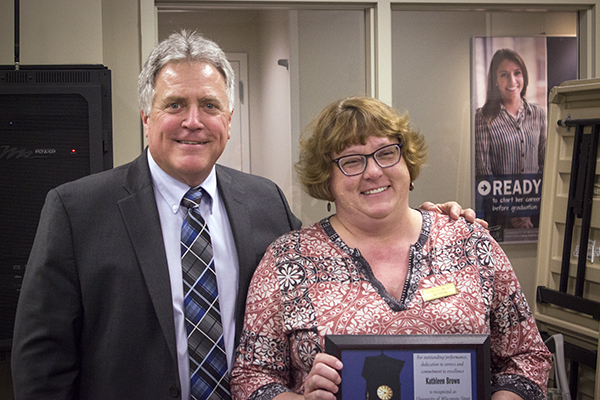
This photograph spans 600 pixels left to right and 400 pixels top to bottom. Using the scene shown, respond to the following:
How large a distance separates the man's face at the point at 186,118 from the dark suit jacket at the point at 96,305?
0.55ft

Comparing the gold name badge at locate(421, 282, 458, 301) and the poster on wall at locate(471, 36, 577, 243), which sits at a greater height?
the poster on wall at locate(471, 36, 577, 243)

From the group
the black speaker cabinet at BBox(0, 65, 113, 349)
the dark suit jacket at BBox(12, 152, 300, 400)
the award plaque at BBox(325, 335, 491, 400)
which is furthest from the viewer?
the black speaker cabinet at BBox(0, 65, 113, 349)

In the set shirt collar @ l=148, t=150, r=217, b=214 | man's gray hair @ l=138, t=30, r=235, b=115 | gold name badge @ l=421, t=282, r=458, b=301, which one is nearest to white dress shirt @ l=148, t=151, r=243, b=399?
shirt collar @ l=148, t=150, r=217, b=214

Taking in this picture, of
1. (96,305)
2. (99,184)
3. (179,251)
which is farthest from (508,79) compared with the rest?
(96,305)

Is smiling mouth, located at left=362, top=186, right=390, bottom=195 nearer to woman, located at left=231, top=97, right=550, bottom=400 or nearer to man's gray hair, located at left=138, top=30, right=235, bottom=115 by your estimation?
woman, located at left=231, top=97, right=550, bottom=400

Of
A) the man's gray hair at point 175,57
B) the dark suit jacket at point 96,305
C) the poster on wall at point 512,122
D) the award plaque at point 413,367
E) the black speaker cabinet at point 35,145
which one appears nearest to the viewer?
the award plaque at point 413,367

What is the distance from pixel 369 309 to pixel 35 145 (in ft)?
6.07

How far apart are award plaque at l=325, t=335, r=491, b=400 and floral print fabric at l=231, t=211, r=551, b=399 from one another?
16cm

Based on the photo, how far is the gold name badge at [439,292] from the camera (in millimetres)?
1533

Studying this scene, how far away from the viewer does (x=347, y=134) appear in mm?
1604

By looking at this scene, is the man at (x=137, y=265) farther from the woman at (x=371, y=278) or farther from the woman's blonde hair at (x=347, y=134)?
the woman's blonde hair at (x=347, y=134)

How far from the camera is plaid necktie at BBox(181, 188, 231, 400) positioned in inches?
62.8

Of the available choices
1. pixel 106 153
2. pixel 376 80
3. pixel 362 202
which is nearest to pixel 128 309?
pixel 362 202

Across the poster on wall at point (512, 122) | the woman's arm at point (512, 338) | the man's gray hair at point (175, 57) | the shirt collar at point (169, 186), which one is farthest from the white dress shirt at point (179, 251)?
the poster on wall at point (512, 122)
